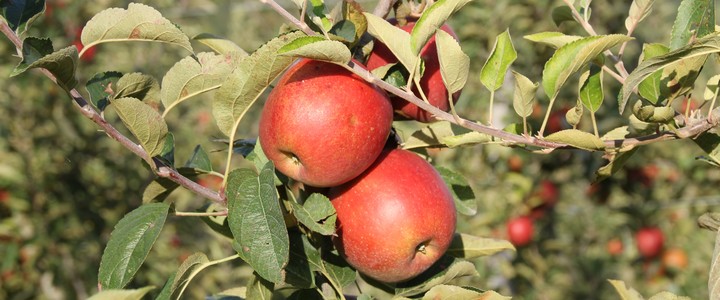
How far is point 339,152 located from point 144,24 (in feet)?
0.79

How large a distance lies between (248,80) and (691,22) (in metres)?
0.48

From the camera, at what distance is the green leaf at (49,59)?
0.67m

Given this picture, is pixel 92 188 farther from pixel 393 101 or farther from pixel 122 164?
pixel 393 101

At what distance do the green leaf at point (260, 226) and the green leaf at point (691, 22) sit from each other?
1.50 ft

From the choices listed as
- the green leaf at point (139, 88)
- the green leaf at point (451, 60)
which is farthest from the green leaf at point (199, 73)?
the green leaf at point (451, 60)

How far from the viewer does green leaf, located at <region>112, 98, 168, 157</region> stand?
742 millimetres

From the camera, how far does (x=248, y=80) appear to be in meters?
0.76

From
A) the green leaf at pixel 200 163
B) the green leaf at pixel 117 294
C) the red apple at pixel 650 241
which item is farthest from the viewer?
the red apple at pixel 650 241

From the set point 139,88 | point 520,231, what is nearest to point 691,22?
point 139,88

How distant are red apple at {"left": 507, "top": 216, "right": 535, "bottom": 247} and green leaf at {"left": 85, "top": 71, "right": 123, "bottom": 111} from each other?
6.41ft

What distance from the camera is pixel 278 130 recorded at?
0.80 metres

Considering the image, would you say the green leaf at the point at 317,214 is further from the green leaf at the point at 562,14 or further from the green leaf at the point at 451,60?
the green leaf at the point at 562,14

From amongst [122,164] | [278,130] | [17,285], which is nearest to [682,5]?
[278,130]

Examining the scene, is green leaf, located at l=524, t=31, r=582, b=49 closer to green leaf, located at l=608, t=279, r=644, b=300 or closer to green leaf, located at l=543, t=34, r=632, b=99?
green leaf, located at l=543, t=34, r=632, b=99
